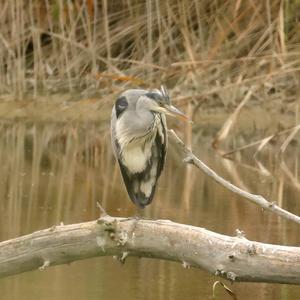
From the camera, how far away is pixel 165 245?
391 centimetres

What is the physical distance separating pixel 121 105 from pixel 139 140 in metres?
0.15

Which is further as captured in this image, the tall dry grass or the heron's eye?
the tall dry grass

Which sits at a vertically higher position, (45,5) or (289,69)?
(45,5)

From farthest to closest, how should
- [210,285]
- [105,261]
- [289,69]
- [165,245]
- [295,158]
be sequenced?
[289,69]
[295,158]
[105,261]
[210,285]
[165,245]

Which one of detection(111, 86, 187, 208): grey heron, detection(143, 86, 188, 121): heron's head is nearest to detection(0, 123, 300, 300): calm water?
detection(111, 86, 187, 208): grey heron

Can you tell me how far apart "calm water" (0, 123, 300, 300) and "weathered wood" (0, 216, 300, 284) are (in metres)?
0.87

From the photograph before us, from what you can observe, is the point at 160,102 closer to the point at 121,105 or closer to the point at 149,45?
the point at 121,105

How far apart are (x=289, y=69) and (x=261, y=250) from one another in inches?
261

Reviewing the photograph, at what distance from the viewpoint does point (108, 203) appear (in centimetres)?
727

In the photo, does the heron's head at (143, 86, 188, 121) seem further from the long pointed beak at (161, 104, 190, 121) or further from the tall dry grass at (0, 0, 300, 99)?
the tall dry grass at (0, 0, 300, 99)

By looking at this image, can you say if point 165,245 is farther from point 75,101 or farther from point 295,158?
point 75,101

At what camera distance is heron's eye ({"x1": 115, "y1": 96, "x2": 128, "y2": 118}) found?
4574mm

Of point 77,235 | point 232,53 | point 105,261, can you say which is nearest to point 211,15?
point 232,53

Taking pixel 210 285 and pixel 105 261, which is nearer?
pixel 210 285
